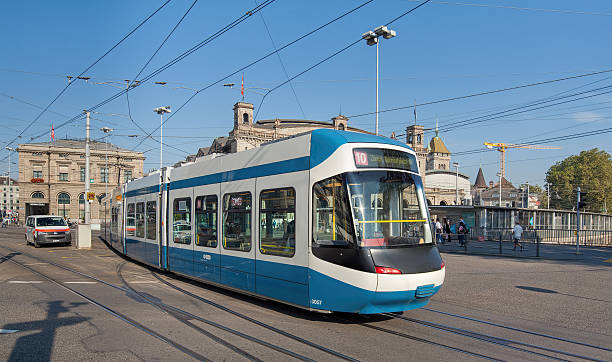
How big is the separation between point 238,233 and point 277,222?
1.53 metres

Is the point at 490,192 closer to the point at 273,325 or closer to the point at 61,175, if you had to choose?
the point at 61,175

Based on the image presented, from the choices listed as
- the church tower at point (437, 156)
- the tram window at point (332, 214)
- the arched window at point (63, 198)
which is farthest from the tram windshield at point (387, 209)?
the church tower at point (437, 156)

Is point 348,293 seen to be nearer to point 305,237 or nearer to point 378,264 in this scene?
point 378,264

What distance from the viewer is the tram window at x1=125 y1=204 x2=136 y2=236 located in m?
17.0

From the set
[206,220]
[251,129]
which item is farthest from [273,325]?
[251,129]

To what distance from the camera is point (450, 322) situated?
Answer: 8.07 metres

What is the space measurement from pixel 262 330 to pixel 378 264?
2037 millimetres

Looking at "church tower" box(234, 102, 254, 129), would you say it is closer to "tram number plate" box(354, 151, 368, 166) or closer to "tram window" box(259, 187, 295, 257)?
"tram window" box(259, 187, 295, 257)

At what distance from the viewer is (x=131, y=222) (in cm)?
1731

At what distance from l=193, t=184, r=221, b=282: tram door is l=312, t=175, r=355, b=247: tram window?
11.6ft

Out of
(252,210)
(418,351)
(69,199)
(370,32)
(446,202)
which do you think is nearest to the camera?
(418,351)

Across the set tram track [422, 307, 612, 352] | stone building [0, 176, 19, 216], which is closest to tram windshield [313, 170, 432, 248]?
tram track [422, 307, 612, 352]

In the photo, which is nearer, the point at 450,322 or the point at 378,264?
the point at 378,264

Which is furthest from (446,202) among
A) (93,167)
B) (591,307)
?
(591,307)
